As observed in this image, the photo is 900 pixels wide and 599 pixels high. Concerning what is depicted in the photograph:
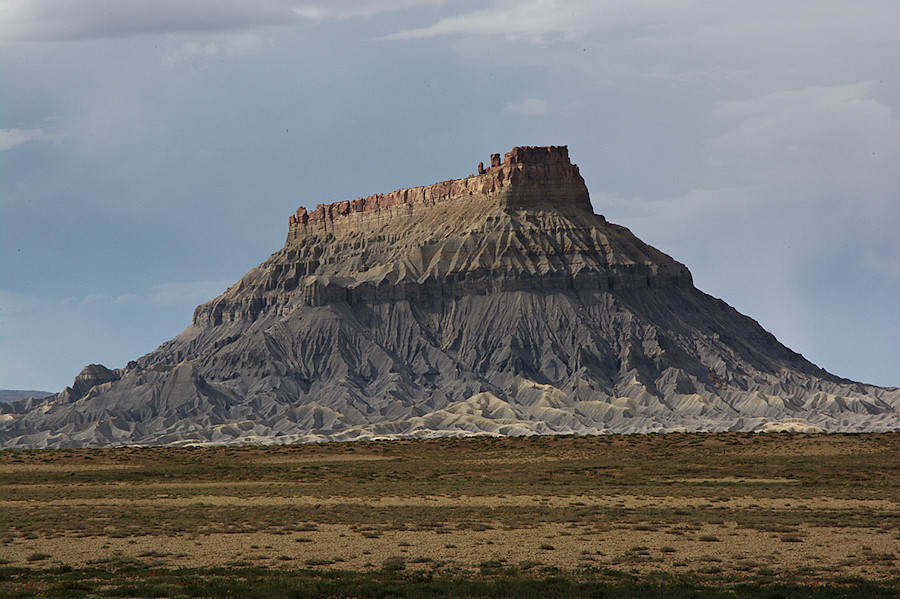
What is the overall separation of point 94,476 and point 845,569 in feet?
171

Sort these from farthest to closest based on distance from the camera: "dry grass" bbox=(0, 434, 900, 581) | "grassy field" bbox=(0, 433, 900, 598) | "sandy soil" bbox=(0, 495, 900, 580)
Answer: "dry grass" bbox=(0, 434, 900, 581), "sandy soil" bbox=(0, 495, 900, 580), "grassy field" bbox=(0, 433, 900, 598)

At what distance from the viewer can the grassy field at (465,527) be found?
31859mm

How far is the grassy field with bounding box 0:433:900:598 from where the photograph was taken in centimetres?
3186

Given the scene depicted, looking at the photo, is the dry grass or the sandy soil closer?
the sandy soil

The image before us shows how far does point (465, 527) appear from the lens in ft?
146

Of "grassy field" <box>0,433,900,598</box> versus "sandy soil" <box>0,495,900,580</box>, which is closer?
"grassy field" <box>0,433,900,598</box>

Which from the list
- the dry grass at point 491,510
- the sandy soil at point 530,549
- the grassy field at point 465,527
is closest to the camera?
the grassy field at point 465,527

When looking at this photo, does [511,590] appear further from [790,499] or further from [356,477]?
[356,477]

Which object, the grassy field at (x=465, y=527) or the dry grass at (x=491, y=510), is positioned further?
the dry grass at (x=491, y=510)

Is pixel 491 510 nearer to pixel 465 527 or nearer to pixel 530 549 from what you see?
pixel 465 527

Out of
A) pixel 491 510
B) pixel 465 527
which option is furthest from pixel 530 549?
pixel 491 510

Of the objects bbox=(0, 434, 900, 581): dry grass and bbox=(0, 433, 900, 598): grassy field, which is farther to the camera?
bbox=(0, 434, 900, 581): dry grass

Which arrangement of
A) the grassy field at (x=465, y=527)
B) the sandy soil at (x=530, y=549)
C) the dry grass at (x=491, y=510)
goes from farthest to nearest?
the dry grass at (x=491, y=510), the sandy soil at (x=530, y=549), the grassy field at (x=465, y=527)

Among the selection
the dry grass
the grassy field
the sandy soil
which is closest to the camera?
the grassy field
